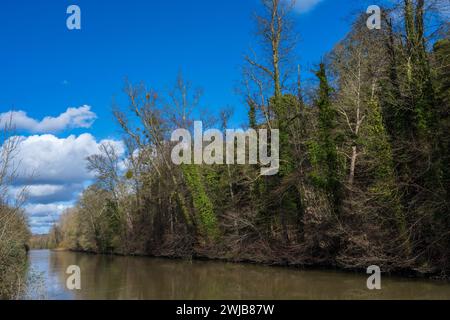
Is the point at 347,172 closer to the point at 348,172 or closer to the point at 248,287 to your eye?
the point at 348,172

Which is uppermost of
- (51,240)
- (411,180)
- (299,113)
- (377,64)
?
(377,64)

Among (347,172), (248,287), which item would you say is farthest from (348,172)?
(248,287)

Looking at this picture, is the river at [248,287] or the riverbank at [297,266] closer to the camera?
the river at [248,287]

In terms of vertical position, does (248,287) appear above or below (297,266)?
above

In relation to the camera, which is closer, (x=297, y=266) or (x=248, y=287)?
(x=248, y=287)

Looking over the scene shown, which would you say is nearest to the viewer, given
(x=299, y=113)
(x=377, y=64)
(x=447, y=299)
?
(x=447, y=299)

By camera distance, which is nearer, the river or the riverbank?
the river

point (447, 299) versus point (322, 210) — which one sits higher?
point (322, 210)
